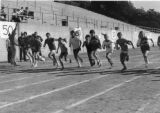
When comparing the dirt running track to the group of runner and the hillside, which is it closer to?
the group of runner

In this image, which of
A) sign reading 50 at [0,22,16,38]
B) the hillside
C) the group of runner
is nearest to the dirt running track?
the group of runner

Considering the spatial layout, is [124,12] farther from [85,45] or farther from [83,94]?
[83,94]

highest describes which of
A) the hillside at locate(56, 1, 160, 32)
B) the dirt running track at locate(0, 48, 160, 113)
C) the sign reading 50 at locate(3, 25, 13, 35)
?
the hillside at locate(56, 1, 160, 32)

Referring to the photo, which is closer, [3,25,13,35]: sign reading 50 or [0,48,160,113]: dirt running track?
[0,48,160,113]: dirt running track

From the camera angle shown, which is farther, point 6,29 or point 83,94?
point 6,29

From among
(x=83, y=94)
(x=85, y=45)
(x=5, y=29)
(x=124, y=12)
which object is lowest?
(x=83, y=94)

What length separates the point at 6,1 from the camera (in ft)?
139

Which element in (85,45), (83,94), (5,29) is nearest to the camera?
(83,94)

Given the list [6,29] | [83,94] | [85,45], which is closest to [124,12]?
[6,29]

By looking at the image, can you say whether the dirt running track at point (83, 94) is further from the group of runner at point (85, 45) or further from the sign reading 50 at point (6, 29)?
the sign reading 50 at point (6, 29)

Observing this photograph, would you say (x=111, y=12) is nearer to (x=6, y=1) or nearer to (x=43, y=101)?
(x=6, y=1)

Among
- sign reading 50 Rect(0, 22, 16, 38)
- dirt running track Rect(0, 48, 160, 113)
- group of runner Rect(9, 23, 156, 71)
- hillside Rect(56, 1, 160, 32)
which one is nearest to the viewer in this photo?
dirt running track Rect(0, 48, 160, 113)

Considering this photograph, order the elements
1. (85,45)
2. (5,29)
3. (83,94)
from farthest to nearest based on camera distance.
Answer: (5,29)
(85,45)
(83,94)

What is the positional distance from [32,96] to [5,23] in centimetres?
1817
